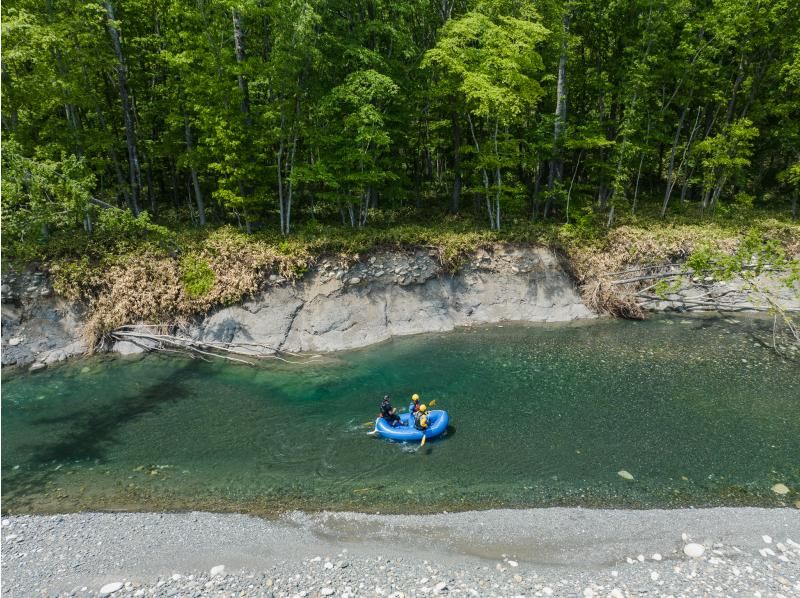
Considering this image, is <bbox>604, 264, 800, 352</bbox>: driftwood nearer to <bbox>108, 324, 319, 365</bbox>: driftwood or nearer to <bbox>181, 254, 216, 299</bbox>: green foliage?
<bbox>108, 324, 319, 365</bbox>: driftwood

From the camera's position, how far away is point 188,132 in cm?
2462

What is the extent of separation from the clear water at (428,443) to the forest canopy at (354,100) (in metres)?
7.77

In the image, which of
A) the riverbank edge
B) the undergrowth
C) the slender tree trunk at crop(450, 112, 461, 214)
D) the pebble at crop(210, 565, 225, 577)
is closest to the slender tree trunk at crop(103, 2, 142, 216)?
the undergrowth

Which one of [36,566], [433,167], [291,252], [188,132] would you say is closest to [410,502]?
[36,566]

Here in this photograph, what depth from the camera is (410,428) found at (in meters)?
14.5

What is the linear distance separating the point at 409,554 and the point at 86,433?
39.6 ft

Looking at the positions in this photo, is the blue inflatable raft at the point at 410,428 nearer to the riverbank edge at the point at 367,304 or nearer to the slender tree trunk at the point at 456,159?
the riverbank edge at the point at 367,304

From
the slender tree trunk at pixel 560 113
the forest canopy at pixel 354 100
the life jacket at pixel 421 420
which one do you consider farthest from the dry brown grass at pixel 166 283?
the slender tree trunk at pixel 560 113

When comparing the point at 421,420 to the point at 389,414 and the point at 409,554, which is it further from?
the point at 409,554

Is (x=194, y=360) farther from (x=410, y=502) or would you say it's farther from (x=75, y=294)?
(x=410, y=502)

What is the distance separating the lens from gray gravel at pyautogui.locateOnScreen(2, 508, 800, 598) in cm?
905

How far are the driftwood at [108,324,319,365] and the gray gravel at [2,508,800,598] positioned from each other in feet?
32.1

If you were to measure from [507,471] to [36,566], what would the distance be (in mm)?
11780

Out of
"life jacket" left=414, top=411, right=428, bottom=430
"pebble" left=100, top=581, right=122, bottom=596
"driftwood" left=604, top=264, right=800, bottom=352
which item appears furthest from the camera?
"driftwood" left=604, top=264, right=800, bottom=352
